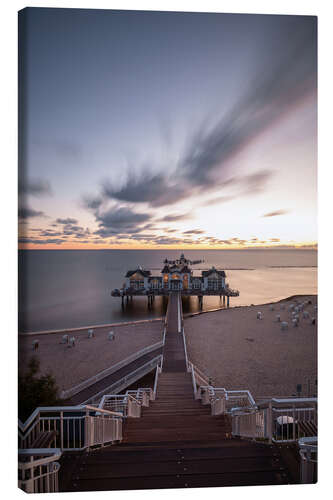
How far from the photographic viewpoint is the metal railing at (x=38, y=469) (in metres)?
1.83

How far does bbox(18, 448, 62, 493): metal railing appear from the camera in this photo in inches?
72.2

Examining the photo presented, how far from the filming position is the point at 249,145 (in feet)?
14.1

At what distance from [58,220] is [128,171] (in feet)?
4.81

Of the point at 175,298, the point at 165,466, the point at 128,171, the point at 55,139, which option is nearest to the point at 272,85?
the point at 128,171

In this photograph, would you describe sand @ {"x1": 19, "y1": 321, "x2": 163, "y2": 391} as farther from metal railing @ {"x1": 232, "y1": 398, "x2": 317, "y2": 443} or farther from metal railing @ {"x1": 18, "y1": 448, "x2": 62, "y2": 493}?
metal railing @ {"x1": 232, "y1": 398, "x2": 317, "y2": 443}

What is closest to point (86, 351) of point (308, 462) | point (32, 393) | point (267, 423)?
point (32, 393)

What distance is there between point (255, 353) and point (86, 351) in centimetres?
510

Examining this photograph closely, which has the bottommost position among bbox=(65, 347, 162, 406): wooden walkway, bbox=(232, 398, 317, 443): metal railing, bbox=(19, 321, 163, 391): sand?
bbox=(19, 321, 163, 391): sand

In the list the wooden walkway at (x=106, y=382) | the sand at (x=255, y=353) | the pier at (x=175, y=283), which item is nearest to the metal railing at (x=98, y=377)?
the wooden walkway at (x=106, y=382)

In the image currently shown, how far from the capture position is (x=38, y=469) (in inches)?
89.9

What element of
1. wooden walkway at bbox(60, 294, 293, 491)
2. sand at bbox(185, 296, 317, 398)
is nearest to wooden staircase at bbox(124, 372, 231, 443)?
wooden walkway at bbox(60, 294, 293, 491)

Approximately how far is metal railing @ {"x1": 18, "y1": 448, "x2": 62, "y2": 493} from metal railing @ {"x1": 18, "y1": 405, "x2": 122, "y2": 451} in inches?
10.4

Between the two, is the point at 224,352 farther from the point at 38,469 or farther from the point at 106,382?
the point at 38,469

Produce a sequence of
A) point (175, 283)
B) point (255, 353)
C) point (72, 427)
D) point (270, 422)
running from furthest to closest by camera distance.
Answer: point (175, 283)
point (255, 353)
point (72, 427)
point (270, 422)
